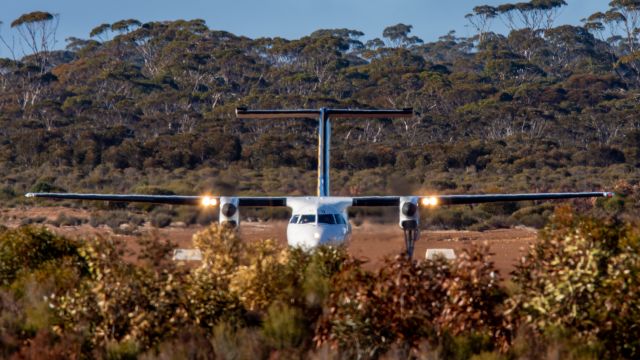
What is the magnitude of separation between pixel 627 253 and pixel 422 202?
1363cm

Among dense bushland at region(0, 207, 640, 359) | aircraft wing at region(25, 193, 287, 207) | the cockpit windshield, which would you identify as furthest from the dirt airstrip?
dense bushland at region(0, 207, 640, 359)

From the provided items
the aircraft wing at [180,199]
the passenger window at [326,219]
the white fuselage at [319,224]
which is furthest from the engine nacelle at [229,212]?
the passenger window at [326,219]

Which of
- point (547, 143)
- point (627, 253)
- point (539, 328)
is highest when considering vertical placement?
point (547, 143)

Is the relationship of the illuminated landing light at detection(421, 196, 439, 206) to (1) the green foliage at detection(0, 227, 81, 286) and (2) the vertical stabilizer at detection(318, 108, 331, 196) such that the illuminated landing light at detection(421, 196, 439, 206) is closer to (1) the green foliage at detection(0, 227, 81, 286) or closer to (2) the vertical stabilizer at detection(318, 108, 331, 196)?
(2) the vertical stabilizer at detection(318, 108, 331, 196)

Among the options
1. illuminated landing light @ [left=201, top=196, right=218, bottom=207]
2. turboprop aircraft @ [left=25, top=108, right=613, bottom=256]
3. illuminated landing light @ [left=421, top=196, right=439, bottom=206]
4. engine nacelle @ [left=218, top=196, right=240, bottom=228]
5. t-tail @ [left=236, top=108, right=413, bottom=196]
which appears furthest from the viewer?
t-tail @ [left=236, top=108, right=413, bottom=196]

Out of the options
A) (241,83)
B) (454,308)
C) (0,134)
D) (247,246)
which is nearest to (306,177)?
(0,134)

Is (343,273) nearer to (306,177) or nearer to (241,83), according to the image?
(306,177)

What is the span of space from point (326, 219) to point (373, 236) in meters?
12.7

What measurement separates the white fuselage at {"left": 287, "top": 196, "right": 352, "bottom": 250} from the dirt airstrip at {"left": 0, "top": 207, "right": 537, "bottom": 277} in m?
2.93

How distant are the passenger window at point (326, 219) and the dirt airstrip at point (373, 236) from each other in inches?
135

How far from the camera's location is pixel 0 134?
10344 cm

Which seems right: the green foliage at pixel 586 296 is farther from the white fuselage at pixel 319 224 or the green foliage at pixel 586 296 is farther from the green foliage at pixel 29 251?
the white fuselage at pixel 319 224

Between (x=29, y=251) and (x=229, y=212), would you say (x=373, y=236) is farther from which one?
(x=29, y=251)

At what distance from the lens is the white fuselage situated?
25.7 meters
